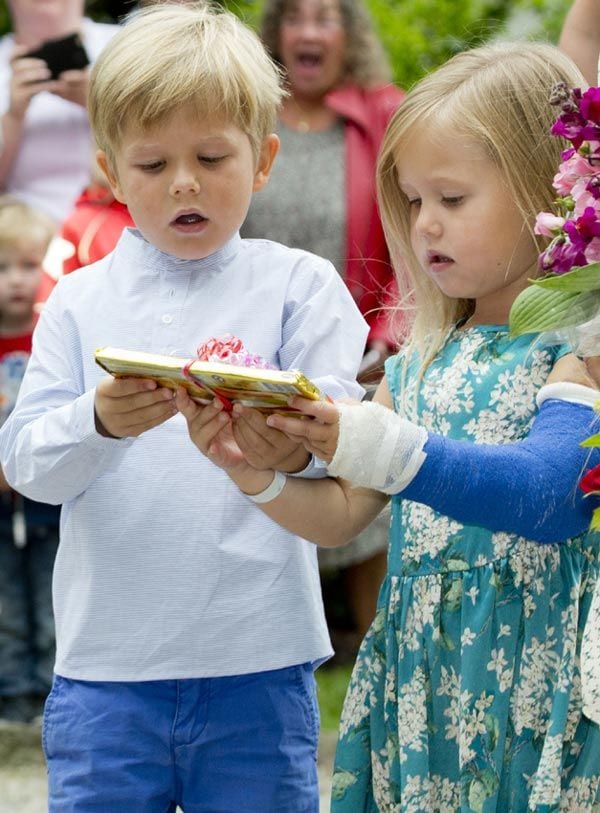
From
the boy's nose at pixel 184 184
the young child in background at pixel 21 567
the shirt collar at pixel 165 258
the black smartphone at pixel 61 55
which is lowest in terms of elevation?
the young child in background at pixel 21 567

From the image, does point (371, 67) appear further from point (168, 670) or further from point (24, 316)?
point (168, 670)

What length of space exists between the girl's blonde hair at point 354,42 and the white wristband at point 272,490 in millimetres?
2424

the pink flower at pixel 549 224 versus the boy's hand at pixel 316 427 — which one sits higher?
the pink flower at pixel 549 224

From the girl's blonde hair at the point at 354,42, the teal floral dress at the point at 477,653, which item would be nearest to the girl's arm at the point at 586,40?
the teal floral dress at the point at 477,653

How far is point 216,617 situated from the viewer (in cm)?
245

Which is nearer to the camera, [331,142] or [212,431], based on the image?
[212,431]

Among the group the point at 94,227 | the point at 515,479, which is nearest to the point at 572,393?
the point at 515,479

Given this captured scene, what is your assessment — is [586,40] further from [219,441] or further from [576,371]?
[219,441]

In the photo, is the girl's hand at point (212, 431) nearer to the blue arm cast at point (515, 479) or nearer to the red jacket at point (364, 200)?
the blue arm cast at point (515, 479)

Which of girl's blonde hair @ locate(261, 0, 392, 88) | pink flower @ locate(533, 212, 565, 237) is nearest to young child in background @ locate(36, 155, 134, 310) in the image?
girl's blonde hair @ locate(261, 0, 392, 88)

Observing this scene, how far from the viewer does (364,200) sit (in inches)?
174

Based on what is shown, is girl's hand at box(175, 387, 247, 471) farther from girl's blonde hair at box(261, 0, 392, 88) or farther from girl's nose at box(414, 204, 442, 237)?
girl's blonde hair at box(261, 0, 392, 88)

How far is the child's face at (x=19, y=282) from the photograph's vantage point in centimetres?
483

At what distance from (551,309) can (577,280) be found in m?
0.08
